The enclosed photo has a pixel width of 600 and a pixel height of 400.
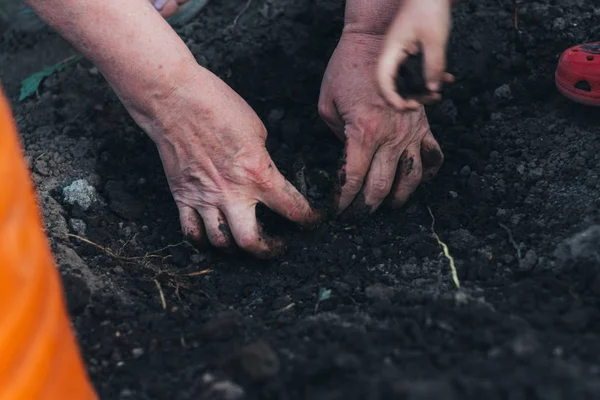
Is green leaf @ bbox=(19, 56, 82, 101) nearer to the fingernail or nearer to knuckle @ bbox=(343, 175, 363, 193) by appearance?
the fingernail

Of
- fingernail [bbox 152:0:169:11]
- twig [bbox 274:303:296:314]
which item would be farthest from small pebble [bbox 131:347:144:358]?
fingernail [bbox 152:0:169:11]

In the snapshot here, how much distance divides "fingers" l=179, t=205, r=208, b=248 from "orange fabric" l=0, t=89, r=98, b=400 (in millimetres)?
639

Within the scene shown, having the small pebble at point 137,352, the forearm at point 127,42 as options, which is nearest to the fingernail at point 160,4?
the forearm at point 127,42

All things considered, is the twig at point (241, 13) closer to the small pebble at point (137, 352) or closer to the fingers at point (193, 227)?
the fingers at point (193, 227)

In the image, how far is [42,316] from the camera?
102 centimetres

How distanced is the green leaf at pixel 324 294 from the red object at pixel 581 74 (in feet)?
2.82

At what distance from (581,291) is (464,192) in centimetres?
56

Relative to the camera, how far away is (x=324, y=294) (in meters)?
1.51

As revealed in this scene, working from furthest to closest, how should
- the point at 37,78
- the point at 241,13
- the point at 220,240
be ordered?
the point at 241,13, the point at 37,78, the point at 220,240

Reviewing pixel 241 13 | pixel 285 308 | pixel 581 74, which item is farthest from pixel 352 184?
pixel 241 13

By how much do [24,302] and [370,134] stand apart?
971 mm

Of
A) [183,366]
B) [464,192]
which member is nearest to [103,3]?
[183,366]

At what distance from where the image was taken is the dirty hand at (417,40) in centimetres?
139

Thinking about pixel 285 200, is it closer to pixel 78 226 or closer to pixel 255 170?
pixel 255 170
